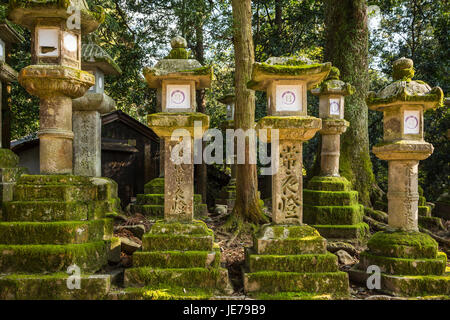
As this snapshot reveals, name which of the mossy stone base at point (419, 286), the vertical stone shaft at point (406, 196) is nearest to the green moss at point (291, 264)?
the mossy stone base at point (419, 286)

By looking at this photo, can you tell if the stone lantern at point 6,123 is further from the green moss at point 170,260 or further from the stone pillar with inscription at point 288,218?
the stone pillar with inscription at point 288,218

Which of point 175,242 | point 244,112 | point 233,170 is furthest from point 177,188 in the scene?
point 233,170

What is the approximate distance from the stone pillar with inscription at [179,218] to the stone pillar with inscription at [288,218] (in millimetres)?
583

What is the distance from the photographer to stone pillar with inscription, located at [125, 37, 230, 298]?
427cm

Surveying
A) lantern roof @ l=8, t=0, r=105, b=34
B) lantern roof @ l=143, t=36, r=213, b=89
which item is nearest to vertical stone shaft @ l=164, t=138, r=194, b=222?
lantern roof @ l=143, t=36, r=213, b=89

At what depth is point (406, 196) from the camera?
15.9 ft

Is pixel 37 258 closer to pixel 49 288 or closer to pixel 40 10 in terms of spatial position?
pixel 49 288

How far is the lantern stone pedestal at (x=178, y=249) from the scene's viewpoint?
14.0ft

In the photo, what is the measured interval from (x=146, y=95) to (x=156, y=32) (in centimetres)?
217

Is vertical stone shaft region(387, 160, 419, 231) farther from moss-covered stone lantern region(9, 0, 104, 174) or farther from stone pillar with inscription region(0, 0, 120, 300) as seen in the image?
moss-covered stone lantern region(9, 0, 104, 174)

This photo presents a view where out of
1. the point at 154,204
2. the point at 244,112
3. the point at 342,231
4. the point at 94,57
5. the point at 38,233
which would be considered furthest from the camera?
the point at 154,204

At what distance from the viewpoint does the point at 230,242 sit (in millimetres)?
6625

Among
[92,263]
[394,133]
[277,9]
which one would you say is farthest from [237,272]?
[277,9]

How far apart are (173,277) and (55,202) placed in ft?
5.87
